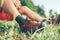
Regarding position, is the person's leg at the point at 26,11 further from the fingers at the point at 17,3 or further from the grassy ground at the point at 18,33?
the grassy ground at the point at 18,33

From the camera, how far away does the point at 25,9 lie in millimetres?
3783

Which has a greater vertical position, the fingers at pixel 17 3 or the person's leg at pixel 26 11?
the fingers at pixel 17 3

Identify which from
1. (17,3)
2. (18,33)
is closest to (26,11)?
(17,3)

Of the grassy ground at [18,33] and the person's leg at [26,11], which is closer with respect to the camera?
the grassy ground at [18,33]

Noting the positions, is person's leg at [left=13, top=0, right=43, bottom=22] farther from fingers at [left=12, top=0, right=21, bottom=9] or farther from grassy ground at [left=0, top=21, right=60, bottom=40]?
grassy ground at [left=0, top=21, right=60, bottom=40]

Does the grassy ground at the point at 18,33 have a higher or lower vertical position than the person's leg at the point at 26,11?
lower

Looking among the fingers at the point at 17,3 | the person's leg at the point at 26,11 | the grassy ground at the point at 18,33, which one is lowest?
the grassy ground at the point at 18,33

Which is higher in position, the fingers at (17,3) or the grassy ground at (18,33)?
the fingers at (17,3)

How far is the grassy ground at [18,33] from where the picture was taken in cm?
367

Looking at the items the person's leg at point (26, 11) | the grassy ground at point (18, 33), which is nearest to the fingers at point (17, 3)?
the person's leg at point (26, 11)

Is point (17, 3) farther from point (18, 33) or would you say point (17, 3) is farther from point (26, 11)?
point (18, 33)

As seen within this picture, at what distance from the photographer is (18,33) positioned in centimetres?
374

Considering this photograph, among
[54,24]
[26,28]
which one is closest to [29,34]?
[26,28]

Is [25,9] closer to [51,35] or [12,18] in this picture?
[12,18]
